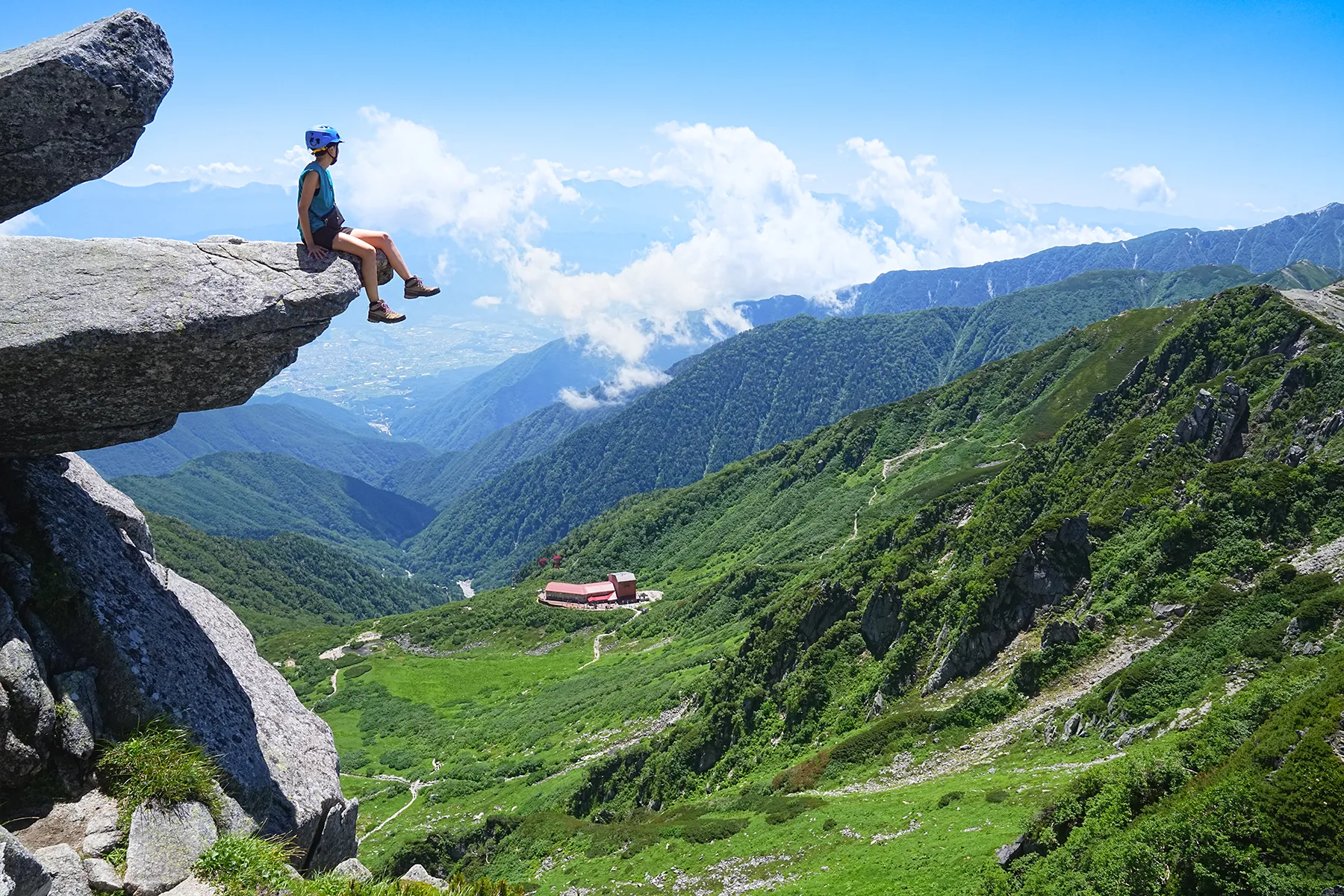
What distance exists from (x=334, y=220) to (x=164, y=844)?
12837 mm

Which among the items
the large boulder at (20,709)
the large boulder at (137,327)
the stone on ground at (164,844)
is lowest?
the stone on ground at (164,844)

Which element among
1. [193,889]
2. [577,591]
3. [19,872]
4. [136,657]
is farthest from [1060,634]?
A: [577,591]

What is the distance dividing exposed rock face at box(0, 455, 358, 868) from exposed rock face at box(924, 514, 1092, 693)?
3192 cm

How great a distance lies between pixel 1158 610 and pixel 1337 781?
22.4m

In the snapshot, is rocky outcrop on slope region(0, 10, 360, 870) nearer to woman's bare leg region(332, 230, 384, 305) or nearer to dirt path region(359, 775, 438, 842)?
woman's bare leg region(332, 230, 384, 305)

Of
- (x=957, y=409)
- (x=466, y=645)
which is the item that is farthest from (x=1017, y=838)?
(x=957, y=409)

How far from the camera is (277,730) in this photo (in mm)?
17734

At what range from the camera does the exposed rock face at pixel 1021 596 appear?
3891 centimetres

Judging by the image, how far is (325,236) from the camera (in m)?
16.7

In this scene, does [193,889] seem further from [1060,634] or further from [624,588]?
[624,588]

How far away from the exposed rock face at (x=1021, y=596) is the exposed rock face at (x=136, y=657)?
31924mm

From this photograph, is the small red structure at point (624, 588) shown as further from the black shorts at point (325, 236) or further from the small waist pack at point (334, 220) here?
the black shorts at point (325, 236)

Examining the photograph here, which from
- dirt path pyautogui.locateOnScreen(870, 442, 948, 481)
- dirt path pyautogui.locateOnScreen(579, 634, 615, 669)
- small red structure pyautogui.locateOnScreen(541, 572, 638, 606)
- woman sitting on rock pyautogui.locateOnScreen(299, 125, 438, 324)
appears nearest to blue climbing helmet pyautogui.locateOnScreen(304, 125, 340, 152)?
woman sitting on rock pyautogui.locateOnScreen(299, 125, 438, 324)

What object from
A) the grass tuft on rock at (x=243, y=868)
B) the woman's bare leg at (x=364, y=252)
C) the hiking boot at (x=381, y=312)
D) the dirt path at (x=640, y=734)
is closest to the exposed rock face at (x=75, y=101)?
the woman's bare leg at (x=364, y=252)
